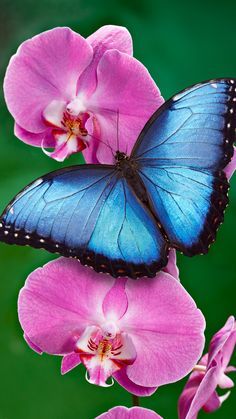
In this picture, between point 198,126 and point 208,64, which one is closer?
point 198,126

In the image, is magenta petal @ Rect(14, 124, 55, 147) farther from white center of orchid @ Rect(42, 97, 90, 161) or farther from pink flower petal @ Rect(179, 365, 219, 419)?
pink flower petal @ Rect(179, 365, 219, 419)

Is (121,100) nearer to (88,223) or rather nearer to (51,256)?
(88,223)

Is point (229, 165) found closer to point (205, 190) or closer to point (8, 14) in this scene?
point (205, 190)

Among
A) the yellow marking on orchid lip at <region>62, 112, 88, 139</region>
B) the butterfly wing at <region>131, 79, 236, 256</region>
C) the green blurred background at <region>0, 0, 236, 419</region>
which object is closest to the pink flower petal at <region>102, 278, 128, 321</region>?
the butterfly wing at <region>131, 79, 236, 256</region>

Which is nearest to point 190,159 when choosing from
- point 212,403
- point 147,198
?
point 147,198

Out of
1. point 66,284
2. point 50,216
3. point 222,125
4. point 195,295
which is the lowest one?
point 195,295

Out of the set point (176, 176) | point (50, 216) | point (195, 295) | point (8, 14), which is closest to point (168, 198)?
point (176, 176)
